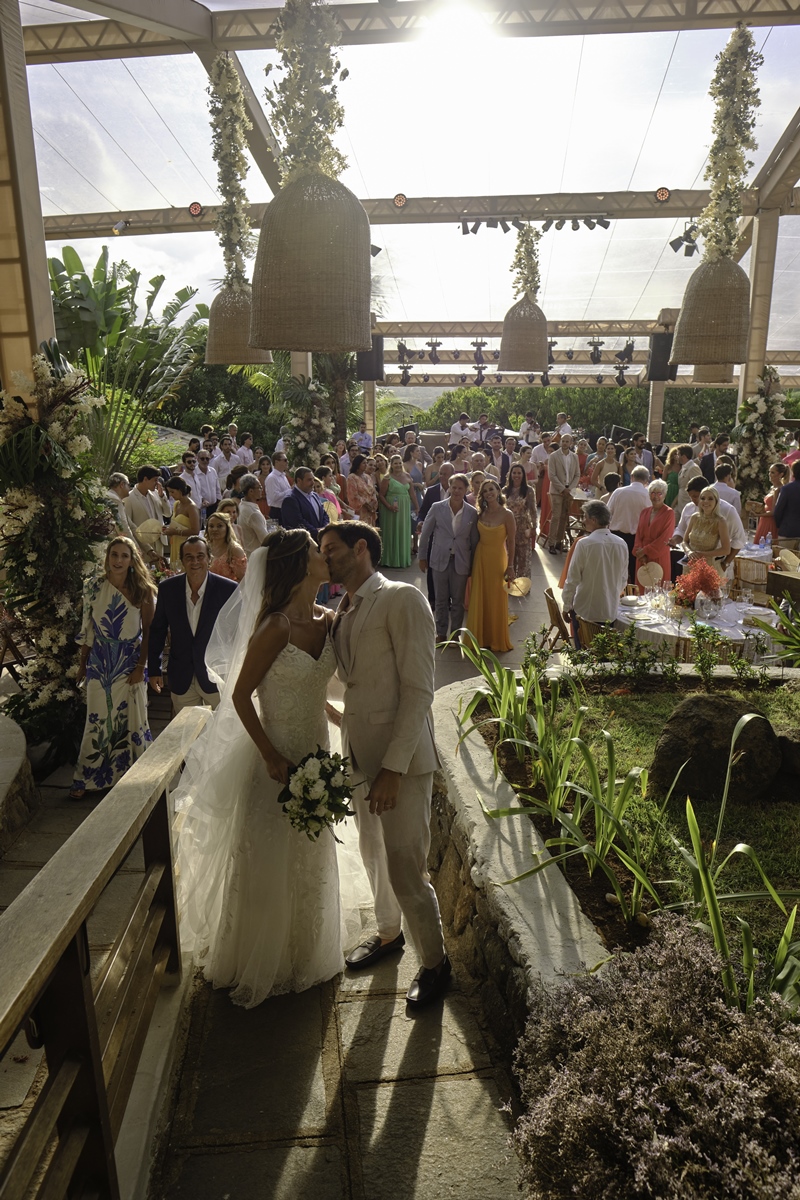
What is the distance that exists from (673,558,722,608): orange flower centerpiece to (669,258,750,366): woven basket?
78.5 inches

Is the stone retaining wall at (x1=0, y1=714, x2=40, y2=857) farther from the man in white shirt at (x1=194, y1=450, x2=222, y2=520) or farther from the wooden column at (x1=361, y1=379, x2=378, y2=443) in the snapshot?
the wooden column at (x1=361, y1=379, x2=378, y2=443)

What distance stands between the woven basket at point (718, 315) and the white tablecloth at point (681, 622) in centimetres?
224

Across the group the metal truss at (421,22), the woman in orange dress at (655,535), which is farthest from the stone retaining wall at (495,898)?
the metal truss at (421,22)

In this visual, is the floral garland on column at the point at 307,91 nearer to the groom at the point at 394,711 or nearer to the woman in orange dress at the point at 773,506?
the groom at the point at 394,711

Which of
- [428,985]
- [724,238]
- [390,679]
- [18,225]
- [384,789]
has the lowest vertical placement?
[428,985]

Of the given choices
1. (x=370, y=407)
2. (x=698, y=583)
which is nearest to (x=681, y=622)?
(x=698, y=583)

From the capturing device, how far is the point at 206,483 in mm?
14000

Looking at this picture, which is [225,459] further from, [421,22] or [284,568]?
[284,568]

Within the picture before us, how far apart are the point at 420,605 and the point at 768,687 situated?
3143 mm

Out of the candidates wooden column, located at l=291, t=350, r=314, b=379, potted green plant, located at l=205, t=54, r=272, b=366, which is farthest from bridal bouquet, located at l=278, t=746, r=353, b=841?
wooden column, located at l=291, t=350, r=314, b=379

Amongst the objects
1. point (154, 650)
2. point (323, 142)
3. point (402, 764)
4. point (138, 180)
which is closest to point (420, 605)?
point (402, 764)

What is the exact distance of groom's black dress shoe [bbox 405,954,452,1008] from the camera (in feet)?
11.0

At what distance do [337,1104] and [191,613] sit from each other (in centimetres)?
326

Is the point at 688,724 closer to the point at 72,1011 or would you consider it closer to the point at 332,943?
the point at 332,943
